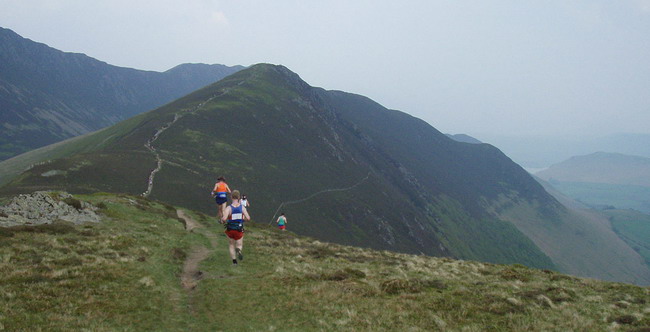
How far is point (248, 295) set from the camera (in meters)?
15.9

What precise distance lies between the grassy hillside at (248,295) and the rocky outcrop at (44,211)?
119 inches

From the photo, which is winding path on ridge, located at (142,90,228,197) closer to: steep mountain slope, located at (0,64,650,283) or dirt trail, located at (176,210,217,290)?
steep mountain slope, located at (0,64,650,283)

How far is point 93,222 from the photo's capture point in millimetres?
29656

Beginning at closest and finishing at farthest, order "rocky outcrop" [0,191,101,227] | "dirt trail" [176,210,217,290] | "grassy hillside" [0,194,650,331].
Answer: "grassy hillside" [0,194,650,331] → "dirt trail" [176,210,217,290] → "rocky outcrop" [0,191,101,227]

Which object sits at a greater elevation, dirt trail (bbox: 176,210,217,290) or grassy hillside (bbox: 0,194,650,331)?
grassy hillside (bbox: 0,194,650,331)

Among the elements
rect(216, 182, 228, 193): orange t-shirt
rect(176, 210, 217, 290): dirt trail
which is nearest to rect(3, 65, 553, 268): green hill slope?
rect(216, 182, 228, 193): orange t-shirt

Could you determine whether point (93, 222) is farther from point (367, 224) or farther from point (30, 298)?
point (367, 224)

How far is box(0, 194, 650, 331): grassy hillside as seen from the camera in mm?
12664

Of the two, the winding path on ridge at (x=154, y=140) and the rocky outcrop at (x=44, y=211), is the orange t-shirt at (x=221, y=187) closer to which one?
the rocky outcrop at (x=44, y=211)

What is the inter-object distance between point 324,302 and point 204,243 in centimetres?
1676

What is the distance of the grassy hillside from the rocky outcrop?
9.95ft

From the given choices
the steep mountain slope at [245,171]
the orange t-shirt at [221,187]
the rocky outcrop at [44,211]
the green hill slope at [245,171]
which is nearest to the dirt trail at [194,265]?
the orange t-shirt at [221,187]

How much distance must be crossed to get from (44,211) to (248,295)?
22531mm

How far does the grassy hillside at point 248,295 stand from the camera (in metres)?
12.7
